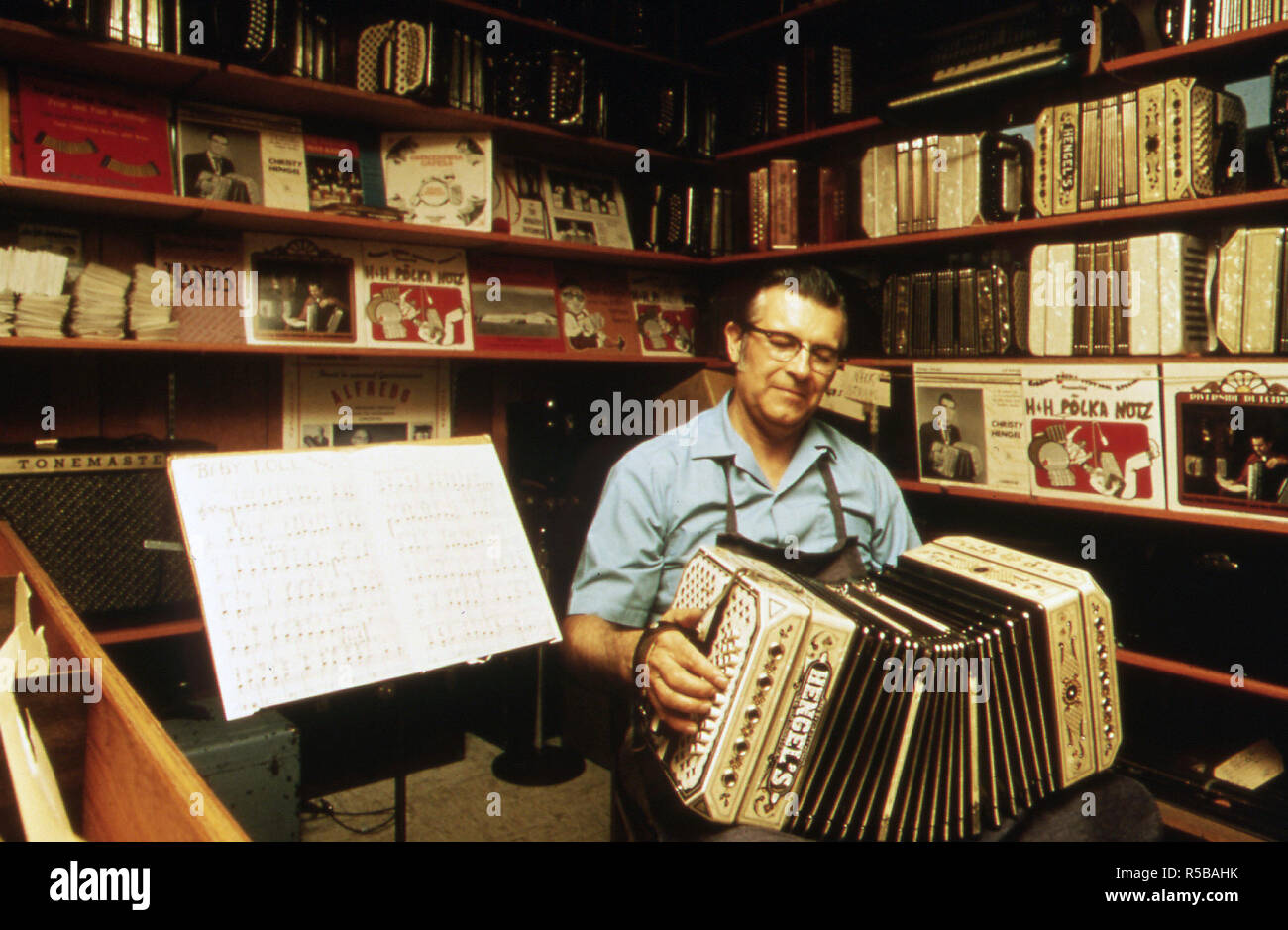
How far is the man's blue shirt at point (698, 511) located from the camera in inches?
65.0

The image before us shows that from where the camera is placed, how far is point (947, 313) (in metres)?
2.49

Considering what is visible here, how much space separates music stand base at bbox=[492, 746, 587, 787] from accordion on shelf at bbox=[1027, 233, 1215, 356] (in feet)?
6.14

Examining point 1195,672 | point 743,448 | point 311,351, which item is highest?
point 311,351

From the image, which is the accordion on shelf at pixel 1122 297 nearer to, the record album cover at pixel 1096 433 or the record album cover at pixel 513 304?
the record album cover at pixel 1096 433

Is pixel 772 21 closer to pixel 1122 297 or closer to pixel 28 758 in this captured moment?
pixel 1122 297

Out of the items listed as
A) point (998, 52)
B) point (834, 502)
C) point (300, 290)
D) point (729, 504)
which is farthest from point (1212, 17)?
point (300, 290)

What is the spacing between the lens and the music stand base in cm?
270

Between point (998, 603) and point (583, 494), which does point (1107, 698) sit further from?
point (583, 494)

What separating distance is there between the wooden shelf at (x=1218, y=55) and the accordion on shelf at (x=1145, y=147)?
0.22ft

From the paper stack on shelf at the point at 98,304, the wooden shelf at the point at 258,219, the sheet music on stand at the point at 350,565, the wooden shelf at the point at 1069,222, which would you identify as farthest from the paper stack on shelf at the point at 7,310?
the wooden shelf at the point at 1069,222

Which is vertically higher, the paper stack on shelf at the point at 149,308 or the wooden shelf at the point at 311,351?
the paper stack on shelf at the point at 149,308

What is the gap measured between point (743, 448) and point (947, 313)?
1051 millimetres

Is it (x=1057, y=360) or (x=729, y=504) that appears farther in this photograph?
(x=1057, y=360)
